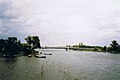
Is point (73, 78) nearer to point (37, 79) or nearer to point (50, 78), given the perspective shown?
point (50, 78)

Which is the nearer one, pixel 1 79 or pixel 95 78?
pixel 1 79

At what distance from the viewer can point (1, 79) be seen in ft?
278

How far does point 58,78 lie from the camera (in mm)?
89312

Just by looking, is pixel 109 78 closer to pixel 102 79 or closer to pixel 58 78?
pixel 102 79

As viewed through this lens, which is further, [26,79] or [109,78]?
[109,78]

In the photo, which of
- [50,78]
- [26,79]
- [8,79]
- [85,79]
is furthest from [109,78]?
[8,79]

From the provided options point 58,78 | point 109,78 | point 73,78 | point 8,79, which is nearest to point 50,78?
point 58,78

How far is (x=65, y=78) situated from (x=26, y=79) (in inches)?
647

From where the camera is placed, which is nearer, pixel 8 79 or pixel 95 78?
pixel 8 79

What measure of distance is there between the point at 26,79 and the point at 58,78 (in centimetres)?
1331

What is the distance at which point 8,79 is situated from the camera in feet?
280

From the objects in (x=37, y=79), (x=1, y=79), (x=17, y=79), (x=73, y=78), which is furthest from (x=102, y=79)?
(x=1, y=79)

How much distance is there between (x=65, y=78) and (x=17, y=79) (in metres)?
19.9

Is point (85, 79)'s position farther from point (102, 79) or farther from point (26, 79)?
point (26, 79)
